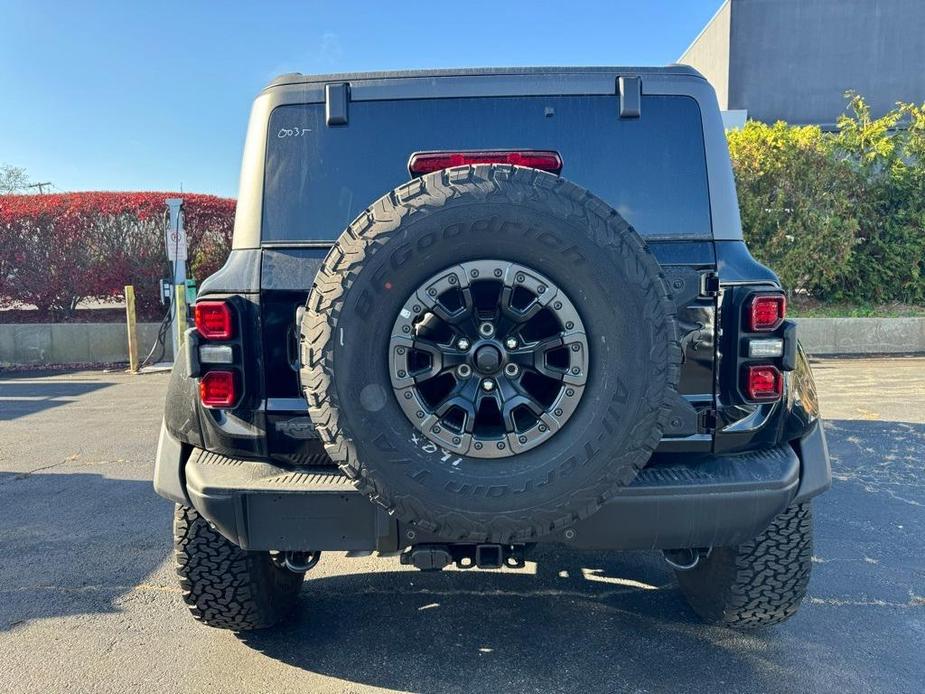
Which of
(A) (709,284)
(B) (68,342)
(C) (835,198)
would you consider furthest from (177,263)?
(C) (835,198)

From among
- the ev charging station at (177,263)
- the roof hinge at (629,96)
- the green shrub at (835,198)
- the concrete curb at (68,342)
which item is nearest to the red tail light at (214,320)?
the roof hinge at (629,96)

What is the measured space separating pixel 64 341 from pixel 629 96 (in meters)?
10.9

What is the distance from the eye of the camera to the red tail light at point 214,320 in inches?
83.6

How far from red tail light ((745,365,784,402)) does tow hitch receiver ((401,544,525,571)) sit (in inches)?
36.4

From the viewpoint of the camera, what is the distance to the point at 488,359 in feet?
6.05

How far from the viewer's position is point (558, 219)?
1803mm

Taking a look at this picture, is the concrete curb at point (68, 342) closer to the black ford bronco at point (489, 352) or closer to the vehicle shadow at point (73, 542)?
the vehicle shadow at point (73, 542)

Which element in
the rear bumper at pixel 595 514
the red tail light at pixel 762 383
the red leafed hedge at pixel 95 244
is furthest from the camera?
the red leafed hedge at pixel 95 244

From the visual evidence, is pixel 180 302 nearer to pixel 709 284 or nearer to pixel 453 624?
pixel 453 624

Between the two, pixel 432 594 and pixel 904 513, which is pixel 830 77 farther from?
pixel 432 594

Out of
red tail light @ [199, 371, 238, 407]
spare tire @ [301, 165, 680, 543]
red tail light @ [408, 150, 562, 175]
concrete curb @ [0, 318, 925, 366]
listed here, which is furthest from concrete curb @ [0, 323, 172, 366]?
spare tire @ [301, 165, 680, 543]

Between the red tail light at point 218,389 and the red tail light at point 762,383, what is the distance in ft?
5.63

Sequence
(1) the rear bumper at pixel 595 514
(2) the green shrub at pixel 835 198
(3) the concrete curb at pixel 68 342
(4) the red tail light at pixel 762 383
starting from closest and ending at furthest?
1. (1) the rear bumper at pixel 595 514
2. (4) the red tail light at pixel 762 383
3. (2) the green shrub at pixel 835 198
4. (3) the concrete curb at pixel 68 342

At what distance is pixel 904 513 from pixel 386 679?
335cm
